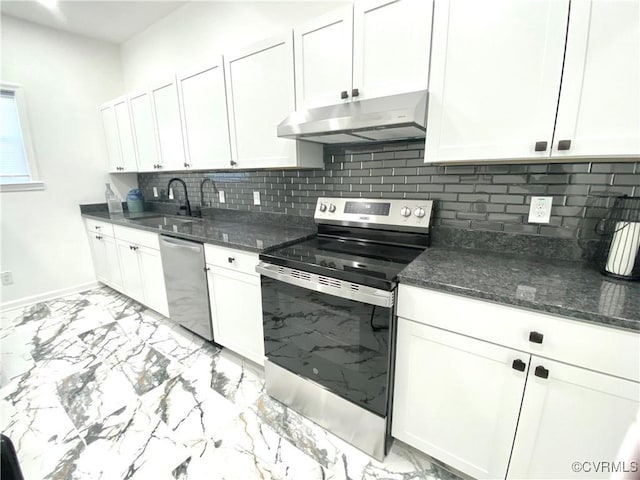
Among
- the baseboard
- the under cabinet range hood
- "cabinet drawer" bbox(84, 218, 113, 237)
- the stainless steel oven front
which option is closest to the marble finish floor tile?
the stainless steel oven front

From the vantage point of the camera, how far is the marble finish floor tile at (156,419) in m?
1.33

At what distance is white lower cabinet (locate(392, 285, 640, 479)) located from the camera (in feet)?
2.89

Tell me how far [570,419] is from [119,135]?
417 cm

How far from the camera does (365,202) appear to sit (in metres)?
1.77

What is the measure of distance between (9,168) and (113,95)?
4.41 ft

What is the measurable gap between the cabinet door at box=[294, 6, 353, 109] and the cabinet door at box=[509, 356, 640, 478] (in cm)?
149

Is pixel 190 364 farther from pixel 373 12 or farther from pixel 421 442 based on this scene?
pixel 373 12

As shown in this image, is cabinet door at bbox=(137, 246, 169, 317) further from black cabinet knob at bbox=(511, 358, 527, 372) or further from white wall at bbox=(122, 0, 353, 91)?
black cabinet knob at bbox=(511, 358, 527, 372)

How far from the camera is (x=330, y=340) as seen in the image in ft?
4.55

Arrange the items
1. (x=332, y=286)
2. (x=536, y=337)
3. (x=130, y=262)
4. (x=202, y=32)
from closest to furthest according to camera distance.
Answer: (x=536, y=337)
(x=332, y=286)
(x=202, y=32)
(x=130, y=262)

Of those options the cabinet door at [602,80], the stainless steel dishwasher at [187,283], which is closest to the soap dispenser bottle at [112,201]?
the stainless steel dishwasher at [187,283]

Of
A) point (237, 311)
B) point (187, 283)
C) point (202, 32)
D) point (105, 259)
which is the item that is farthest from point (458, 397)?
point (105, 259)

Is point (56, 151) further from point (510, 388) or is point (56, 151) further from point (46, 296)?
point (510, 388)

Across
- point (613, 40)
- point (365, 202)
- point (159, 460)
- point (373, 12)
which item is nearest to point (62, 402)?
point (159, 460)
